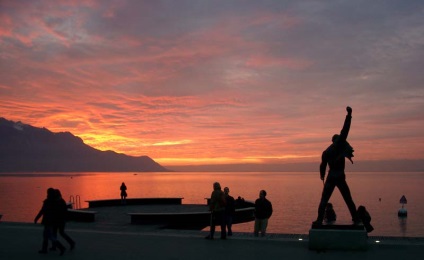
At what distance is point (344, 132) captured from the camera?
12.5m

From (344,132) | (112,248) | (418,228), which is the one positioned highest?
(344,132)

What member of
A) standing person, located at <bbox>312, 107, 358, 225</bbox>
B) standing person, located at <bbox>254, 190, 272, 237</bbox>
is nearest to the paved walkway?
standing person, located at <bbox>254, 190, 272, 237</bbox>

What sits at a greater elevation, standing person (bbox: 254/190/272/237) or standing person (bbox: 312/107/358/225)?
standing person (bbox: 312/107/358/225)

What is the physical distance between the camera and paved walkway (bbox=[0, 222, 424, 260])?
1130 cm

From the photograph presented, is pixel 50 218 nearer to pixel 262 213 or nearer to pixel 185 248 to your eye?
pixel 185 248

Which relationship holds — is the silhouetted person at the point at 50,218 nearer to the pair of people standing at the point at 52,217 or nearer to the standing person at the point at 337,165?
the pair of people standing at the point at 52,217

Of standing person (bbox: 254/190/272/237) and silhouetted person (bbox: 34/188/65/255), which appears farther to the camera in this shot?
standing person (bbox: 254/190/272/237)

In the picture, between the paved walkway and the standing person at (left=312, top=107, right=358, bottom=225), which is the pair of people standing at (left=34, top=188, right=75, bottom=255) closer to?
the paved walkway

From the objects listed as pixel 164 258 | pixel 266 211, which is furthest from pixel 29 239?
pixel 266 211

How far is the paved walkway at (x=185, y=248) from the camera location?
11.3 m

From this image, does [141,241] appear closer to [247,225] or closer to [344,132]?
[344,132]

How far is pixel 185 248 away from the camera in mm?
12562

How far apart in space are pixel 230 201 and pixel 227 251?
4024 mm

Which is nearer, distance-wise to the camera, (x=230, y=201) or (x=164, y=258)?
(x=164, y=258)
